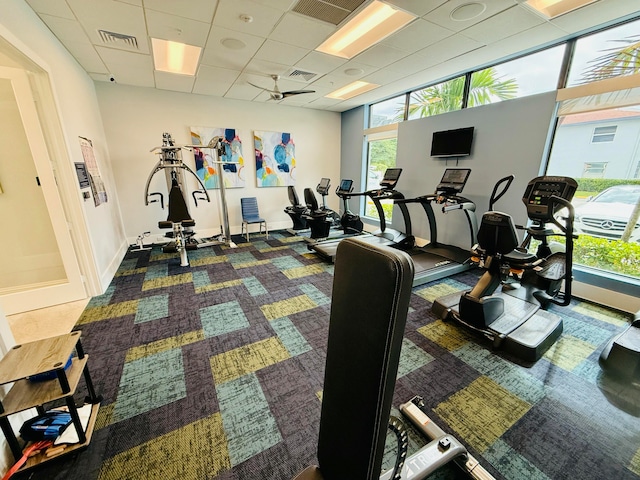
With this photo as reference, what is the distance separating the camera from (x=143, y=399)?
1.83m

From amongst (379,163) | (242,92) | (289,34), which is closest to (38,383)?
(289,34)

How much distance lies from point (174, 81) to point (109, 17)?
2009mm

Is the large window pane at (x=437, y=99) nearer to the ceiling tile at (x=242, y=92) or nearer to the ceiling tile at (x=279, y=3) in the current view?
the ceiling tile at (x=242, y=92)

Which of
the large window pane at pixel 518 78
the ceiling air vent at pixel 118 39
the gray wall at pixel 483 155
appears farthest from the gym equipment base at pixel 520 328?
the ceiling air vent at pixel 118 39

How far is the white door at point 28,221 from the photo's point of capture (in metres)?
2.80

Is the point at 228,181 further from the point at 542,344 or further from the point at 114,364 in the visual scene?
the point at 542,344

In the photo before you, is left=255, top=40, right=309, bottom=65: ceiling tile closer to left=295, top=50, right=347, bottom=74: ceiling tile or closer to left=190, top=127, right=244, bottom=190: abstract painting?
left=295, top=50, right=347, bottom=74: ceiling tile

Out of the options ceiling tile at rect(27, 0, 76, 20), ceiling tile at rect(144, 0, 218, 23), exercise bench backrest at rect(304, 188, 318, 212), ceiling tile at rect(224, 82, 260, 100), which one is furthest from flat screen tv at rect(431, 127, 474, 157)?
ceiling tile at rect(27, 0, 76, 20)

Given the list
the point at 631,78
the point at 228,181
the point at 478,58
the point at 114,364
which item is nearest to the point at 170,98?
the point at 228,181

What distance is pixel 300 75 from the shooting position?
4.36 meters

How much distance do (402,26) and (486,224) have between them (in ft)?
7.75

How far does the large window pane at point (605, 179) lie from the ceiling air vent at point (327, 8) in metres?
3.01

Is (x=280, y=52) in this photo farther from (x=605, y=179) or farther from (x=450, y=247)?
(x=605, y=179)

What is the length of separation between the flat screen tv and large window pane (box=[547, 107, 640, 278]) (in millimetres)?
1109
